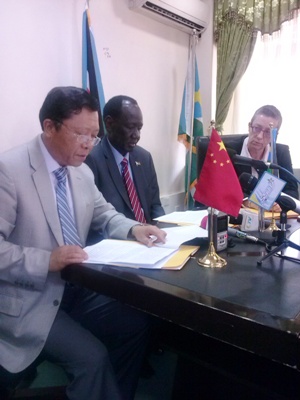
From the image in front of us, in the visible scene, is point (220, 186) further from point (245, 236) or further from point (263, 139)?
point (263, 139)

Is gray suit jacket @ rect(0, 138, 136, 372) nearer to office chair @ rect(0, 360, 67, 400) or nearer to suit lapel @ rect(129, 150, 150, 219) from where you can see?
office chair @ rect(0, 360, 67, 400)

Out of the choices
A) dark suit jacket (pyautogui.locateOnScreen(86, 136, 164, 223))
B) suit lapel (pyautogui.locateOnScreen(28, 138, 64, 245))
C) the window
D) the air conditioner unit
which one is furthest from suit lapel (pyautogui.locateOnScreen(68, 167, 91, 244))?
the window

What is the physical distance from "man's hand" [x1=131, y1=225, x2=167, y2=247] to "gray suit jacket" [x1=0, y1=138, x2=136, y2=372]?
266 millimetres

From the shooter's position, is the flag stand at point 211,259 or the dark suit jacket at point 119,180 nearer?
the flag stand at point 211,259

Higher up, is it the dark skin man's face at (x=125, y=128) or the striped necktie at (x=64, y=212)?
the dark skin man's face at (x=125, y=128)

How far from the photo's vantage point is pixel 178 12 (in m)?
3.25

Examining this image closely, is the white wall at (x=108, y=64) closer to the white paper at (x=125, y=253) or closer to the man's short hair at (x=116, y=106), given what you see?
the man's short hair at (x=116, y=106)

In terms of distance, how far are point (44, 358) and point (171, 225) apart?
2.20ft

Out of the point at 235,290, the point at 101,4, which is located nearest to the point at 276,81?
the point at 101,4

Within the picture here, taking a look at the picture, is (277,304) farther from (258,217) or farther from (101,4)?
(101,4)

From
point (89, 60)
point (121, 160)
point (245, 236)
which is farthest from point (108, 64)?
point (245, 236)

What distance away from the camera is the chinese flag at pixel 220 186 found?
0.98 m

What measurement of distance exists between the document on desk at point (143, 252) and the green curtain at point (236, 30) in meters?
2.56

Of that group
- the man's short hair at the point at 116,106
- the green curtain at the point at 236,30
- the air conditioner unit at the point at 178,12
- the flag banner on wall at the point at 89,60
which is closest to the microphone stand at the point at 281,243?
the man's short hair at the point at 116,106
